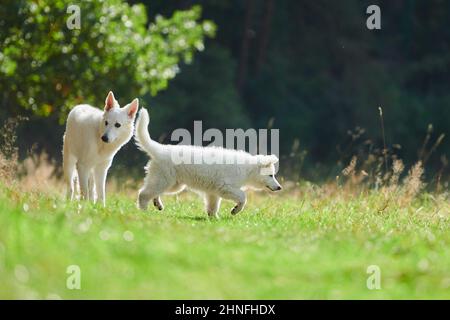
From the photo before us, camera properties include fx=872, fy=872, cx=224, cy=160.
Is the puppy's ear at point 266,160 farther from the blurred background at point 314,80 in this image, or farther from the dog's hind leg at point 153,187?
the blurred background at point 314,80

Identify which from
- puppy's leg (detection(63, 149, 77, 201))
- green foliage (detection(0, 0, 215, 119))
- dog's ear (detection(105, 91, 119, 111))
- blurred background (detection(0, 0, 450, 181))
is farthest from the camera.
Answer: blurred background (detection(0, 0, 450, 181))

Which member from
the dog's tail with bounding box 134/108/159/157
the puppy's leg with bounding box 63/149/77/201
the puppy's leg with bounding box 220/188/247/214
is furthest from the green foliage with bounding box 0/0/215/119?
the puppy's leg with bounding box 220/188/247/214

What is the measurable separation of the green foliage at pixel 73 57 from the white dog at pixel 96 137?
4733 millimetres

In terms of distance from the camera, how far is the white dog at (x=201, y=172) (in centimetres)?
963

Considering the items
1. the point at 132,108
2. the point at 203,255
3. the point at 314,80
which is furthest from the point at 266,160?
the point at 314,80

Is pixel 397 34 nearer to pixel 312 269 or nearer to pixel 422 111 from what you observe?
pixel 422 111

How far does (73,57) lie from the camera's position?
51.6 feet

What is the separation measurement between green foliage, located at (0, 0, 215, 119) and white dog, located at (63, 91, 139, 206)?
4733 millimetres

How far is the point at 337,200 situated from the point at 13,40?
6.89 metres

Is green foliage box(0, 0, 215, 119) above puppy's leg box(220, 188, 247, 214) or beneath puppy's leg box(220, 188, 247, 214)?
above

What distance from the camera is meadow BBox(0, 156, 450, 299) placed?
6.05m

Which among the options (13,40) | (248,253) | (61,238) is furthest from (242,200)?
(13,40)

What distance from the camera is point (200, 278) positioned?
6.28 m

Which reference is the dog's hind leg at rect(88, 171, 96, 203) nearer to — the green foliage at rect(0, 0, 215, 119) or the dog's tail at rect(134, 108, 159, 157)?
the dog's tail at rect(134, 108, 159, 157)
